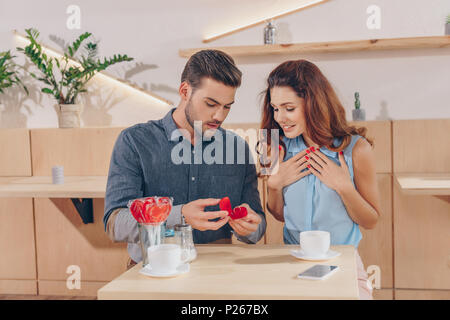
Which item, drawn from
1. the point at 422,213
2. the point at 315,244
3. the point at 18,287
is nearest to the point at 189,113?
the point at 315,244

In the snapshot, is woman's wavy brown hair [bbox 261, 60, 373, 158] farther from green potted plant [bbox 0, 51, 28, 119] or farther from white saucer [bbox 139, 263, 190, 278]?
green potted plant [bbox 0, 51, 28, 119]

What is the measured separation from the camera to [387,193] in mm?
3092

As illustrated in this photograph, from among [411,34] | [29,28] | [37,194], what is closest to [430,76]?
[411,34]

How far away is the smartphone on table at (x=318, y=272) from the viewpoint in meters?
1.50

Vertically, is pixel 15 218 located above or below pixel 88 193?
below

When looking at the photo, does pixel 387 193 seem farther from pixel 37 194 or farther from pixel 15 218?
pixel 15 218

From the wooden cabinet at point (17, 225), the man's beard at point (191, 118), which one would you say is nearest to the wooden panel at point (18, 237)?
the wooden cabinet at point (17, 225)

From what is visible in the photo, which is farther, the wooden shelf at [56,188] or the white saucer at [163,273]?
the wooden shelf at [56,188]

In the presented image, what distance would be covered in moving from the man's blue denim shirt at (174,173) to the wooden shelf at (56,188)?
783 millimetres

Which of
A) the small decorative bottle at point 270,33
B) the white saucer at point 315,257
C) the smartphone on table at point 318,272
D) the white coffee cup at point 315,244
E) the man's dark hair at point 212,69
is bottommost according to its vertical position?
the smartphone on table at point 318,272

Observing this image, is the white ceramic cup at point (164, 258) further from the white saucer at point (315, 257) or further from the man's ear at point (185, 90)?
the man's ear at point (185, 90)

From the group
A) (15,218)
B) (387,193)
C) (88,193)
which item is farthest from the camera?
(15,218)

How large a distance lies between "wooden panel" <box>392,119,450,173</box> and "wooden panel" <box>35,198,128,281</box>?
74.2 inches

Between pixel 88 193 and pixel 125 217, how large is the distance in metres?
1.03
